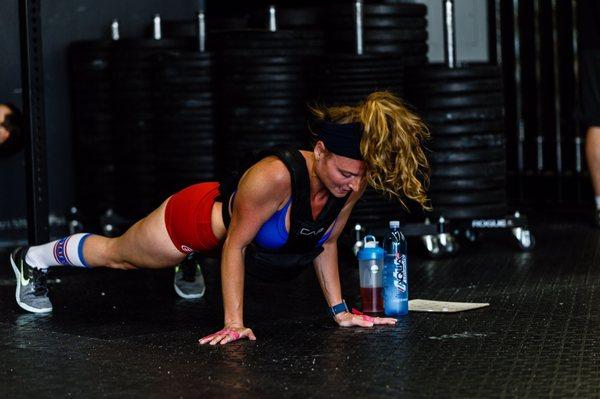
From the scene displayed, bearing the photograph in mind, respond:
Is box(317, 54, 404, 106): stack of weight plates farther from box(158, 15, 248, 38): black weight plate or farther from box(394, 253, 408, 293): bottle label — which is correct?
box(394, 253, 408, 293): bottle label

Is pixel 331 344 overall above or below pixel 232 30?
below

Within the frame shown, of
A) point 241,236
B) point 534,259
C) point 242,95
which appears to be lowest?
point 534,259

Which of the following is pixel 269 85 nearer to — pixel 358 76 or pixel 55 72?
pixel 358 76

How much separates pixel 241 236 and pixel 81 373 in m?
0.66

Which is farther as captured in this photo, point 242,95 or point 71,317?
point 242,95

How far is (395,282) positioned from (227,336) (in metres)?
0.70

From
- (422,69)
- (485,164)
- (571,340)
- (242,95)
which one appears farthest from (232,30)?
(571,340)

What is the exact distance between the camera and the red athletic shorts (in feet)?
13.2

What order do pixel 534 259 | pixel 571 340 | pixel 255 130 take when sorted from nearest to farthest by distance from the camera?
1. pixel 571 340
2. pixel 534 259
3. pixel 255 130

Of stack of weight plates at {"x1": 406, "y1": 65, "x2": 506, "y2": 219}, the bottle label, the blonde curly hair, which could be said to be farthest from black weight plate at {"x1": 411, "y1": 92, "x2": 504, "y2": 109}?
the blonde curly hair

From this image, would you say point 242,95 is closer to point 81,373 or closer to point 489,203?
point 489,203

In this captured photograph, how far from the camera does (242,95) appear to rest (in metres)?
6.14

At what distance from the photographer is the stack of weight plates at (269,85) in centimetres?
607

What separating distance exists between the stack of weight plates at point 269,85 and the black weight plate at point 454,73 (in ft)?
1.80
